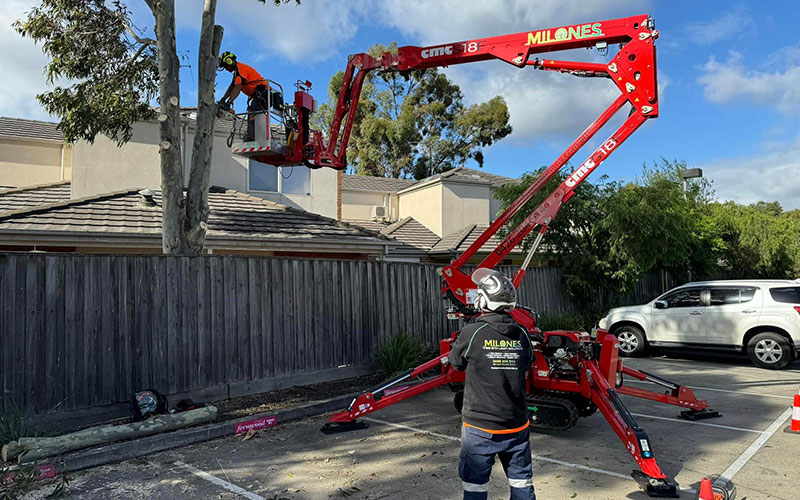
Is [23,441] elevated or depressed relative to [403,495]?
elevated

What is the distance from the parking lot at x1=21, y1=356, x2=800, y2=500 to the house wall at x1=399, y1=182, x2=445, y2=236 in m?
16.7

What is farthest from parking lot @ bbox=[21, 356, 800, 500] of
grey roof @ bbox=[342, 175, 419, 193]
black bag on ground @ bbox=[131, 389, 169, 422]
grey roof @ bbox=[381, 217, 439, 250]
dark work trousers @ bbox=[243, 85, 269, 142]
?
grey roof @ bbox=[342, 175, 419, 193]

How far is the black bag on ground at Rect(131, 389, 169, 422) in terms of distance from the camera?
22.0 ft

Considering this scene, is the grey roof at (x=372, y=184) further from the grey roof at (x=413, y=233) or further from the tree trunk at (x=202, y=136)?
the tree trunk at (x=202, y=136)

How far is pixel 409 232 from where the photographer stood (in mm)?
23828

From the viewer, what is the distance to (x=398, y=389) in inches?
279

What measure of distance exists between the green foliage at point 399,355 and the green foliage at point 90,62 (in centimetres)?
616

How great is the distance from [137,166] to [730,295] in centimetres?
1515

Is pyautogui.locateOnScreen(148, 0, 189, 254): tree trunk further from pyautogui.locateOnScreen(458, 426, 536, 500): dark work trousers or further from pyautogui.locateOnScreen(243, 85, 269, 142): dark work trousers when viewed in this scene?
pyautogui.locateOnScreen(458, 426, 536, 500): dark work trousers

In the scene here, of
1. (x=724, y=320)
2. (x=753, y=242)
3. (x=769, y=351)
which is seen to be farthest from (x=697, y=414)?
(x=753, y=242)

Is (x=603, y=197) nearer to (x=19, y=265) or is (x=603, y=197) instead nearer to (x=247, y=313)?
(x=247, y=313)

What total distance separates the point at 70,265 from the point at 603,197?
12.6 m


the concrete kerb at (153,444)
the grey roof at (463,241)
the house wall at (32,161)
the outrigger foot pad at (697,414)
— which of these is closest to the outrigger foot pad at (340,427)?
the concrete kerb at (153,444)

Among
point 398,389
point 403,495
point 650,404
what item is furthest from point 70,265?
point 650,404
